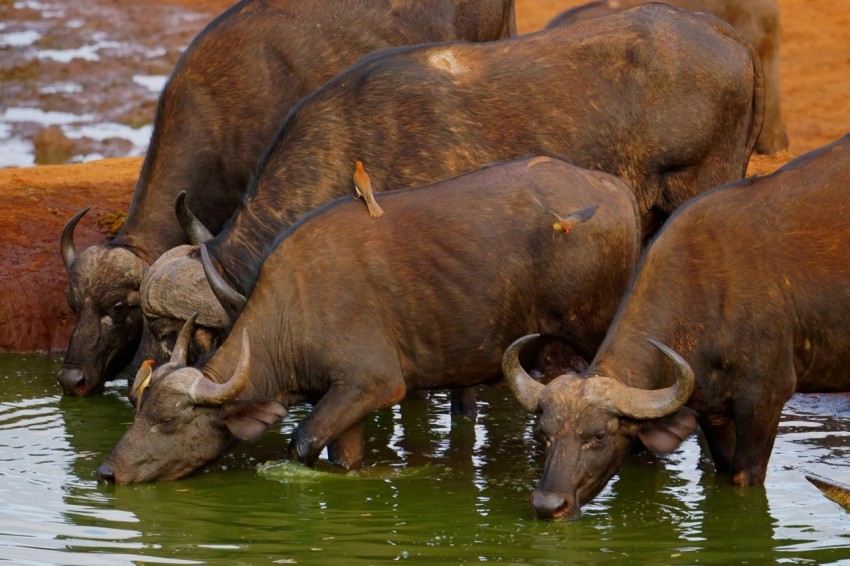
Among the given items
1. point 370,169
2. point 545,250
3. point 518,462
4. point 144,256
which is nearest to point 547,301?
point 545,250

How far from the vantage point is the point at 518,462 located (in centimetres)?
973

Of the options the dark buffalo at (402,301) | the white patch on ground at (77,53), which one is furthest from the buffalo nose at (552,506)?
the white patch on ground at (77,53)

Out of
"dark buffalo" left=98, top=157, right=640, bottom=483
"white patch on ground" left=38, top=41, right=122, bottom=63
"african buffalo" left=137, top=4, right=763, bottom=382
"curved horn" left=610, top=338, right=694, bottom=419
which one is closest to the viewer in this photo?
"curved horn" left=610, top=338, right=694, bottom=419

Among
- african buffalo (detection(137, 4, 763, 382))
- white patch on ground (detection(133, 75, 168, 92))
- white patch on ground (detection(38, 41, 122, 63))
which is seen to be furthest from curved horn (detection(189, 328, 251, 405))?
white patch on ground (detection(38, 41, 122, 63))

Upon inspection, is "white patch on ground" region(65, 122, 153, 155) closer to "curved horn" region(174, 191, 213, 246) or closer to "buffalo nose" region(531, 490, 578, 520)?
"curved horn" region(174, 191, 213, 246)

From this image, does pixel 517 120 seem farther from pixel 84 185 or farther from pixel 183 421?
pixel 84 185

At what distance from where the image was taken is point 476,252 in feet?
31.3

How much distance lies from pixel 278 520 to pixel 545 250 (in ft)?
7.65

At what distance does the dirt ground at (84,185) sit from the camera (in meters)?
13.6

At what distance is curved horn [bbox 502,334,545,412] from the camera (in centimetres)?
847

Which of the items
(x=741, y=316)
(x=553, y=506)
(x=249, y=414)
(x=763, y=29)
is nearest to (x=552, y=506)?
(x=553, y=506)

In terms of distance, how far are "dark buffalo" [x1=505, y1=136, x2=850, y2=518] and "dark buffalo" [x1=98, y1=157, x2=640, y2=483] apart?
0.73 metres

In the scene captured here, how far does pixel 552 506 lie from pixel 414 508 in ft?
3.01

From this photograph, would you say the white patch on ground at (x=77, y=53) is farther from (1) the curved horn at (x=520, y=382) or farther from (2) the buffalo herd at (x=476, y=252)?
(1) the curved horn at (x=520, y=382)
